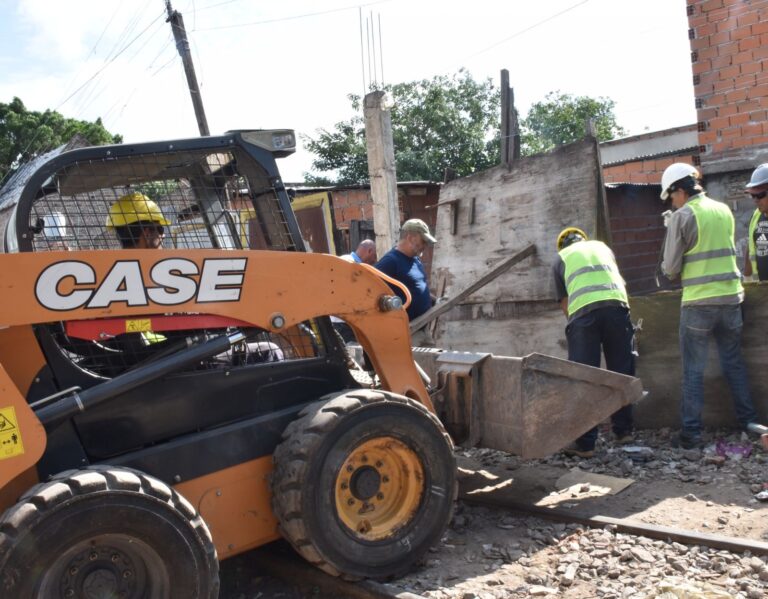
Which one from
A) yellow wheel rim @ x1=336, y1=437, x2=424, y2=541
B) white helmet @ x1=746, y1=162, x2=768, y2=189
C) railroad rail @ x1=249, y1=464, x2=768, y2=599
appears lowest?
railroad rail @ x1=249, y1=464, x2=768, y2=599

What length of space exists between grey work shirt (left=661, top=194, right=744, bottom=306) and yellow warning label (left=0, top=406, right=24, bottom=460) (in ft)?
15.3

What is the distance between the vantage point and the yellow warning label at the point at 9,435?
120 inches

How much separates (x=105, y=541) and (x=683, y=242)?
456 centimetres

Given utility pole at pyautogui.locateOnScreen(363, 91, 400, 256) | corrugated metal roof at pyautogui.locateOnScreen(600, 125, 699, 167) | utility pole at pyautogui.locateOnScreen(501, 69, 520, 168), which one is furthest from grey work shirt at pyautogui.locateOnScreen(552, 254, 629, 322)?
corrugated metal roof at pyautogui.locateOnScreen(600, 125, 699, 167)

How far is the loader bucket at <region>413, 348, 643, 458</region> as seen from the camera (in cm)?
473

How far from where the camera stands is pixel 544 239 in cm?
760

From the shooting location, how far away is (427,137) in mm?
26375

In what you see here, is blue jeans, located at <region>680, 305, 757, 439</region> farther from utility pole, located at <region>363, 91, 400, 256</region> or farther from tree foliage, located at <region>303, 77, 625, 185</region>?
tree foliage, located at <region>303, 77, 625, 185</region>

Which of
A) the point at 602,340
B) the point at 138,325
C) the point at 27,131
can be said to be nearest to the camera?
the point at 138,325

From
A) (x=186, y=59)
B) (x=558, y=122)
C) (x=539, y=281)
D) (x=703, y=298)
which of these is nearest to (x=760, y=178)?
(x=703, y=298)

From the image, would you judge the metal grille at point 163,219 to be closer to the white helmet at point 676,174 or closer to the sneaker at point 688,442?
the sneaker at point 688,442

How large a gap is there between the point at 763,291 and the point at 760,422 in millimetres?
1020

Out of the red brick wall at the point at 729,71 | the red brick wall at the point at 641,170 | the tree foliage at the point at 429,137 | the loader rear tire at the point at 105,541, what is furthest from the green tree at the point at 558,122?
the loader rear tire at the point at 105,541

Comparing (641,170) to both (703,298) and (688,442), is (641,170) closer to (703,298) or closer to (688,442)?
(703,298)
